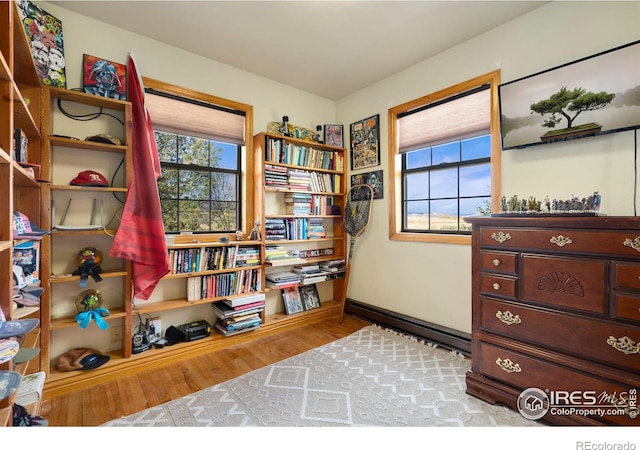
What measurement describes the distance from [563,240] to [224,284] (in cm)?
255

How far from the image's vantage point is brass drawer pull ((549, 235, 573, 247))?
1472 mm

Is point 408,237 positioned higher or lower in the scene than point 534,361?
higher

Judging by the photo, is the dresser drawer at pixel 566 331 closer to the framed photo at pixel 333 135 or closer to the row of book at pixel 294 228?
the row of book at pixel 294 228

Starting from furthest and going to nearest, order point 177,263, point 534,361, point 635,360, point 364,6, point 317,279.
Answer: point 317,279 → point 177,263 → point 364,6 → point 534,361 → point 635,360

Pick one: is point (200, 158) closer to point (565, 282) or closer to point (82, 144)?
point (82, 144)

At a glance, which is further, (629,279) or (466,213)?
(466,213)

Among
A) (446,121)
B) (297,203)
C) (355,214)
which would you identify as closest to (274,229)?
(297,203)

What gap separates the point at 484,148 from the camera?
8.15 feet

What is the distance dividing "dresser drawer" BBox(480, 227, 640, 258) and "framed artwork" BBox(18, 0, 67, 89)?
3.12 meters

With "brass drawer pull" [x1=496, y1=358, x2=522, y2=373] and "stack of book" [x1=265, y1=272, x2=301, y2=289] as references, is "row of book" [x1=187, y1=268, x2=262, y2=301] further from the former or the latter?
"brass drawer pull" [x1=496, y1=358, x2=522, y2=373]

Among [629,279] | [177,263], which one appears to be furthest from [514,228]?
[177,263]

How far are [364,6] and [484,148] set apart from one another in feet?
5.05

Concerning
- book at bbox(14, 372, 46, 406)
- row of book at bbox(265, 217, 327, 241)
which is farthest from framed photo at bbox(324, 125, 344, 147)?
book at bbox(14, 372, 46, 406)

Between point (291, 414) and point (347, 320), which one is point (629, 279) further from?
point (347, 320)
